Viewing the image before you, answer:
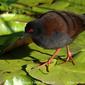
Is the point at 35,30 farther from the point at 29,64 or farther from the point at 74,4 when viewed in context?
the point at 74,4

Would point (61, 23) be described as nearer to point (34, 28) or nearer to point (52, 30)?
point (52, 30)

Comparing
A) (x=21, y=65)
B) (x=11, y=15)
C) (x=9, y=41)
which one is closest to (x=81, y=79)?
(x=21, y=65)

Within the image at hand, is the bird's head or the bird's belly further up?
the bird's head

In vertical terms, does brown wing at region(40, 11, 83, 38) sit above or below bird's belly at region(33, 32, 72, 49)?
above

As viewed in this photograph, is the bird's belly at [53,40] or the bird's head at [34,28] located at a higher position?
the bird's head at [34,28]

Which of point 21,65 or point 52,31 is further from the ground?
point 52,31

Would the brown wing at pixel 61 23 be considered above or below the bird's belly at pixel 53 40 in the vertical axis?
above

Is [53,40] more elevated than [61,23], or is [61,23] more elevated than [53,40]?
[61,23]

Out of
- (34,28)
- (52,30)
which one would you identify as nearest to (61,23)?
(52,30)
